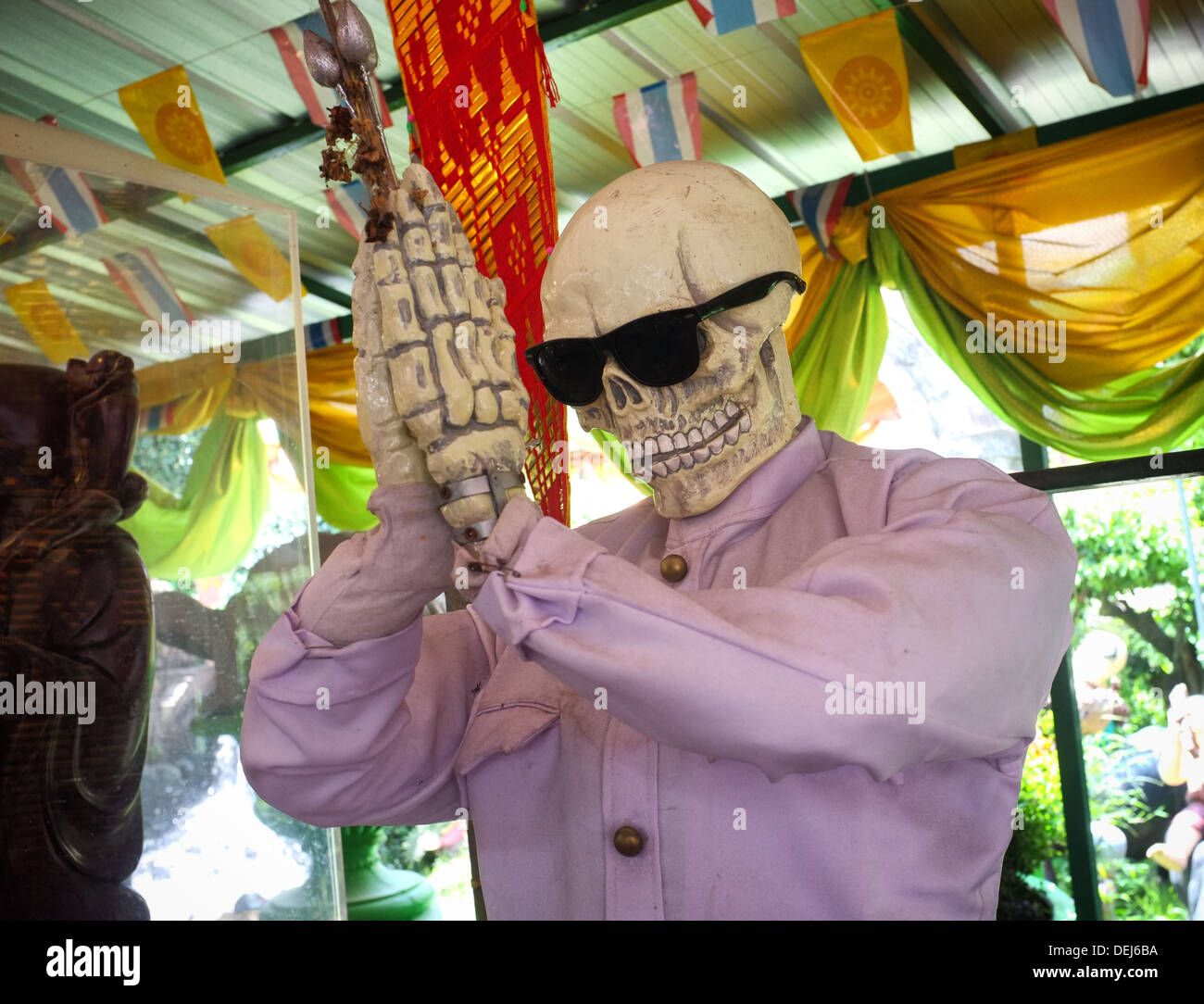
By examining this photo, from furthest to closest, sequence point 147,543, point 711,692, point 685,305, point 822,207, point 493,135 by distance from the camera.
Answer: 1. point 822,207
2. point 147,543
3. point 493,135
4. point 685,305
5. point 711,692

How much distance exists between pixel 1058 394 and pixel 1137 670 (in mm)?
1092

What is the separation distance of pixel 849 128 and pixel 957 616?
2.99 m

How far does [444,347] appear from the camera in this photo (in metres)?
1.18

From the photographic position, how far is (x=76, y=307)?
251 cm

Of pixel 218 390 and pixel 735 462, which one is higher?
pixel 218 390

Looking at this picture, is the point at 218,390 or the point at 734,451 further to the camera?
the point at 218,390

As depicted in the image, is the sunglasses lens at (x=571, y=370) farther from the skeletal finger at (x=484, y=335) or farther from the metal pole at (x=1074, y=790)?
the metal pole at (x=1074, y=790)

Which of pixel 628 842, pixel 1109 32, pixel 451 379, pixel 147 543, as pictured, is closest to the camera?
pixel 451 379

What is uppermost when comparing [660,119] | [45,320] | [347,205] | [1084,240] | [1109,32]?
[347,205]

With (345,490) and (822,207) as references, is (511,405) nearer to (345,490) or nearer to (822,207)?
(822,207)

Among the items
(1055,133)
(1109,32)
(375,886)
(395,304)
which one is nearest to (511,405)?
(395,304)

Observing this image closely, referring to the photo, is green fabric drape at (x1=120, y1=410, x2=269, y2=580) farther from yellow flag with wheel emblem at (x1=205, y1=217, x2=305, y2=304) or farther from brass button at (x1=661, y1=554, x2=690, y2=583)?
brass button at (x1=661, y1=554, x2=690, y2=583)
